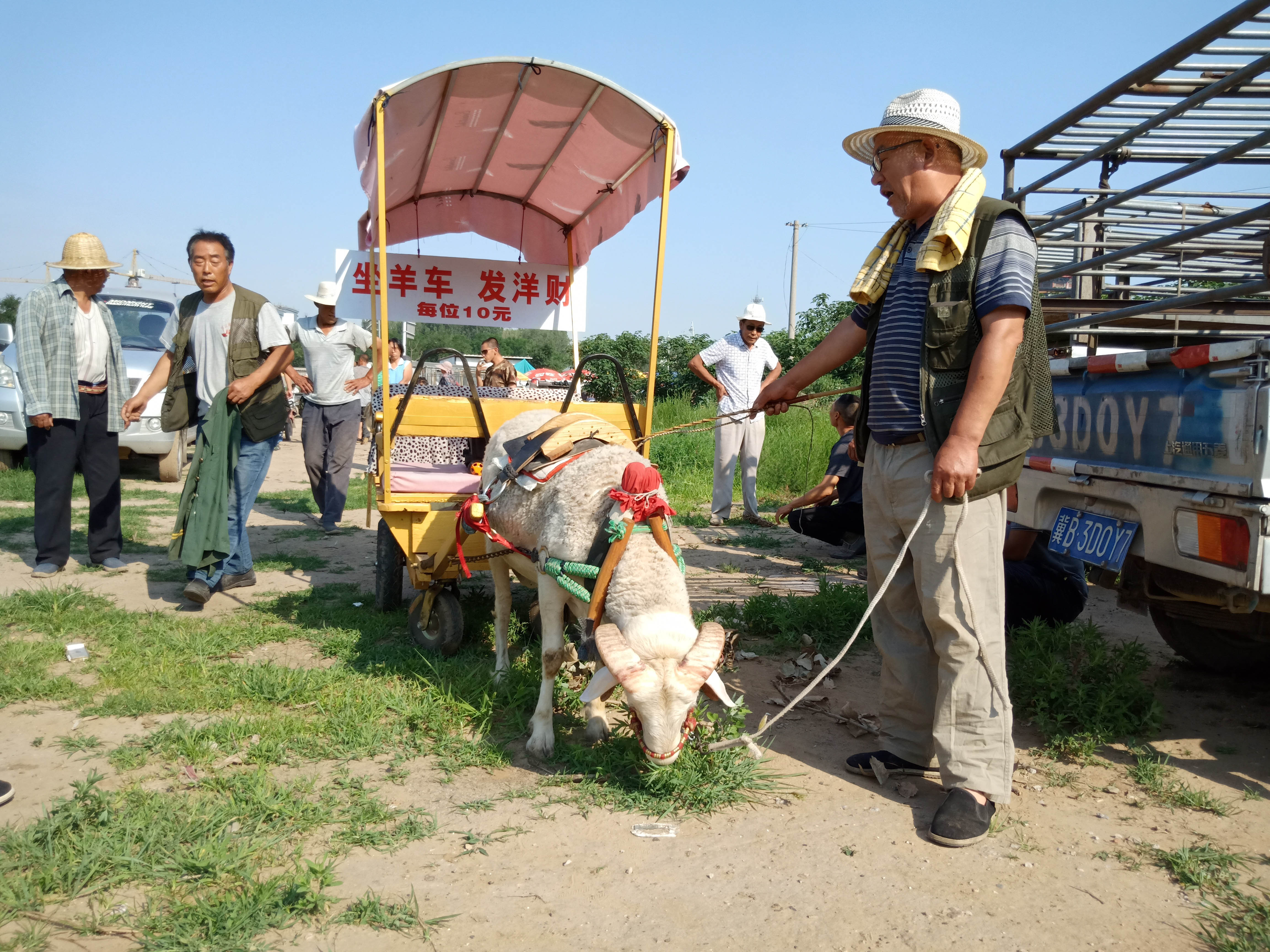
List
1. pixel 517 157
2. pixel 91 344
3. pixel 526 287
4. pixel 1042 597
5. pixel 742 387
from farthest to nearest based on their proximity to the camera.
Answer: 1. pixel 742 387
2. pixel 526 287
3. pixel 91 344
4. pixel 517 157
5. pixel 1042 597

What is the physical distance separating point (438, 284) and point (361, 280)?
2.43 ft

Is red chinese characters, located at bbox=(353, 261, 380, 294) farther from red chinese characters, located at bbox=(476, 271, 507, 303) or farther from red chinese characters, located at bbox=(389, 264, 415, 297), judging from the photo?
red chinese characters, located at bbox=(476, 271, 507, 303)

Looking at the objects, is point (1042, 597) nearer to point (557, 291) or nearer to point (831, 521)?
point (831, 521)

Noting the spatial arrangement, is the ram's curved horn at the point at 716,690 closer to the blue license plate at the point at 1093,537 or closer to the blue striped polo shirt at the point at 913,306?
the blue striped polo shirt at the point at 913,306

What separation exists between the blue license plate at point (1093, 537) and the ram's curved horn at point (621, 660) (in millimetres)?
2157

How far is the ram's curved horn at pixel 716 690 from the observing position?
3.18 meters

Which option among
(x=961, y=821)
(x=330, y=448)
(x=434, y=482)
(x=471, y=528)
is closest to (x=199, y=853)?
(x=471, y=528)

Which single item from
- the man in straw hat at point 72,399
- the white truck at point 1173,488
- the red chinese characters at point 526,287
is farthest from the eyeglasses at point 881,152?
the man in straw hat at point 72,399

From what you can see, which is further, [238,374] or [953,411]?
[238,374]

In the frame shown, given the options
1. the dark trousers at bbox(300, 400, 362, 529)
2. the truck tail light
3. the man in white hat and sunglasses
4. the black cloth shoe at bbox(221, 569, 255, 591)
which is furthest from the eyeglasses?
the dark trousers at bbox(300, 400, 362, 529)

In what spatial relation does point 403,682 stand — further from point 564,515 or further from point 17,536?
point 17,536

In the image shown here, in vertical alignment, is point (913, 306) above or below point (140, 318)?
below

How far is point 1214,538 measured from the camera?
325cm

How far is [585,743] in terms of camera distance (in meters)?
3.86
